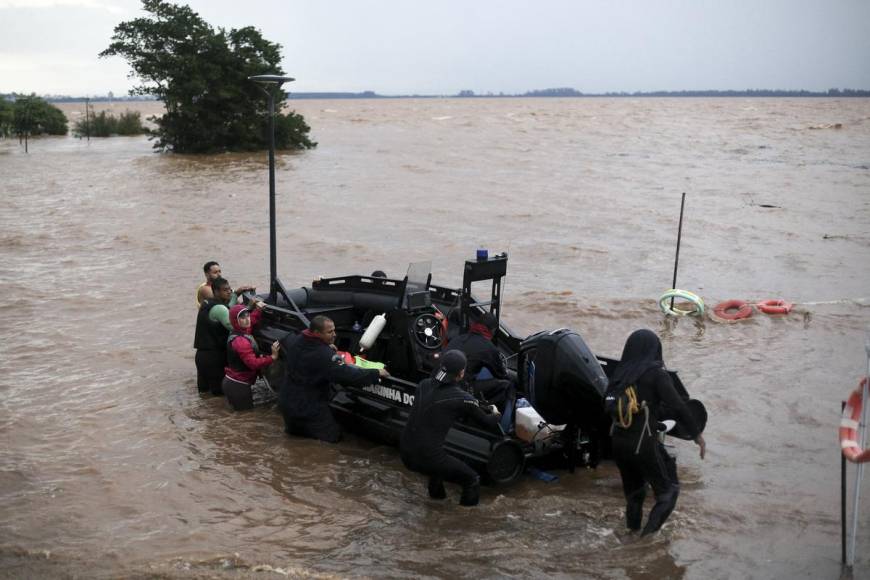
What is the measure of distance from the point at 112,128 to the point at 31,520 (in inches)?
2061

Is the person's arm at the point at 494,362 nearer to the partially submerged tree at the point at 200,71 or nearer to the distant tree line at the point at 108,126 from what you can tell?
the partially submerged tree at the point at 200,71

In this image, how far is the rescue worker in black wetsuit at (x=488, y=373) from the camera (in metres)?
7.52

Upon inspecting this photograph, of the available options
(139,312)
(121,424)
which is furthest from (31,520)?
(139,312)

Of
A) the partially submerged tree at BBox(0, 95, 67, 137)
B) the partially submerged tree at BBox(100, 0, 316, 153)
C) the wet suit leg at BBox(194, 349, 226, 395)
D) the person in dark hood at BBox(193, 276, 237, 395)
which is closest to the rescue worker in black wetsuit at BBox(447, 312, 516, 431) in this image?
the person in dark hood at BBox(193, 276, 237, 395)

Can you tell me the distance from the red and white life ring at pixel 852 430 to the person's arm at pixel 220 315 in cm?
611

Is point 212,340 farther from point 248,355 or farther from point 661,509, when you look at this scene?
point 661,509

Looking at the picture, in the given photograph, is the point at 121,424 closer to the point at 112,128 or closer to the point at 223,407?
the point at 223,407

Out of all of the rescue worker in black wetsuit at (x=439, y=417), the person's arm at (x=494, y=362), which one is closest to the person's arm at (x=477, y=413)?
the rescue worker in black wetsuit at (x=439, y=417)

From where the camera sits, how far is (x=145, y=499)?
7.17m

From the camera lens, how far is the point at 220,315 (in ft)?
30.7

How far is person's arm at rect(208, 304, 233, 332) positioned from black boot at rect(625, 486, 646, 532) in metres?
4.74

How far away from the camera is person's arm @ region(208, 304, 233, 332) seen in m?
9.34

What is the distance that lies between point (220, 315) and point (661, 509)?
513 centimetres

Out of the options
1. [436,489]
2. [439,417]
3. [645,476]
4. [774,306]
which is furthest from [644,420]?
[774,306]
